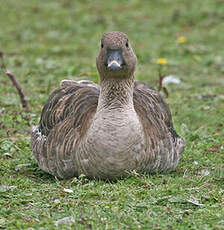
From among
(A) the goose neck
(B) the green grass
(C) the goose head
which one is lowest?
(B) the green grass

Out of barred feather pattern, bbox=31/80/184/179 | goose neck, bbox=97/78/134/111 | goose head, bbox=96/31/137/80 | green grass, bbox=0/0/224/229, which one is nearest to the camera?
green grass, bbox=0/0/224/229

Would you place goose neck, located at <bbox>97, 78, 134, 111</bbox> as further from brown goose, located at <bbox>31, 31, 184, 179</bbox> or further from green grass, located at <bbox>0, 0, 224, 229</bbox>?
green grass, located at <bbox>0, 0, 224, 229</bbox>

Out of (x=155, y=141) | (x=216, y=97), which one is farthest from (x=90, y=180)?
(x=216, y=97)

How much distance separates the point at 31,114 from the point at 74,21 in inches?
307

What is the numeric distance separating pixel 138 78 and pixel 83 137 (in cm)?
500

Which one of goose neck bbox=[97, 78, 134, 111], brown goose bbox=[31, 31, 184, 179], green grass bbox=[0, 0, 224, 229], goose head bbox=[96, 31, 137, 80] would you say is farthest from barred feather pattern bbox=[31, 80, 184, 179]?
goose head bbox=[96, 31, 137, 80]

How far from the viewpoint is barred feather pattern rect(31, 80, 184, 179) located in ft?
19.0

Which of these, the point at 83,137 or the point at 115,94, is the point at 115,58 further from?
the point at 83,137

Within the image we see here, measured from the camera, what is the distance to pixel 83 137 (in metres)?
5.87

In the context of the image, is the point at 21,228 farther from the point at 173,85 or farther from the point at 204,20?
the point at 204,20

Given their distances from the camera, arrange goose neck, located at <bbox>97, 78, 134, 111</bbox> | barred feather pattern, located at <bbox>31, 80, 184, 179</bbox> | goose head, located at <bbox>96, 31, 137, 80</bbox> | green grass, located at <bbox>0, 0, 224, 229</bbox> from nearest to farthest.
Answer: green grass, located at <bbox>0, 0, 224, 229</bbox>
goose head, located at <bbox>96, 31, 137, 80</bbox>
barred feather pattern, located at <bbox>31, 80, 184, 179</bbox>
goose neck, located at <bbox>97, 78, 134, 111</bbox>

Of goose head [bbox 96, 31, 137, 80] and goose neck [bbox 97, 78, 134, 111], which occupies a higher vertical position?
goose head [bbox 96, 31, 137, 80]

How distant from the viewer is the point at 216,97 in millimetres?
9734

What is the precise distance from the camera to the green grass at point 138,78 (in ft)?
15.7
